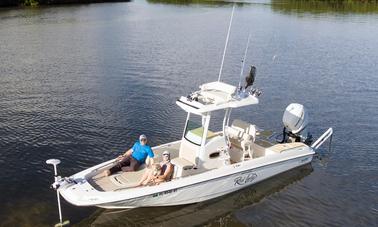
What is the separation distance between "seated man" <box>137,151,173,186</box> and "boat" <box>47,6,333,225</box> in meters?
0.22

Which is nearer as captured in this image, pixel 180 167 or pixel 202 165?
pixel 180 167

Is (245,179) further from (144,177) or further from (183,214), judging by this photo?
(144,177)

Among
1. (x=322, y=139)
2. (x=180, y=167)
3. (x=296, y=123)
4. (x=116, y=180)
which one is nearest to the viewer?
(x=116, y=180)

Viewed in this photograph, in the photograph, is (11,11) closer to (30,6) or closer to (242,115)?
(30,6)

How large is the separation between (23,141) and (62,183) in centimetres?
600

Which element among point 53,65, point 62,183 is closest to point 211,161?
point 62,183

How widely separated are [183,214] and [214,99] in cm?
357

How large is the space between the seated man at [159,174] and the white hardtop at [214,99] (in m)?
1.62

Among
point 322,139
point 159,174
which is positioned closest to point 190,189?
point 159,174

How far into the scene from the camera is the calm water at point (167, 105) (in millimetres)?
12188

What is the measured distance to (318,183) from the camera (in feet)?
46.7

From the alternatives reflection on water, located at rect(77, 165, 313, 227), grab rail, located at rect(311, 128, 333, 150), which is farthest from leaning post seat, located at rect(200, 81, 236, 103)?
grab rail, located at rect(311, 128, 333, 150)

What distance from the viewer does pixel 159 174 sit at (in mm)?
11258

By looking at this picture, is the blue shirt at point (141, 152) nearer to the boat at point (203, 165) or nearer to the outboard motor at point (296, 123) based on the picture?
the boat at point (203, 165)
